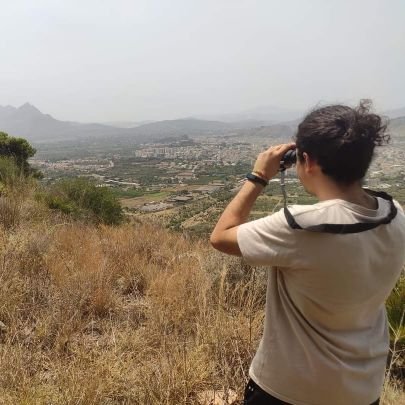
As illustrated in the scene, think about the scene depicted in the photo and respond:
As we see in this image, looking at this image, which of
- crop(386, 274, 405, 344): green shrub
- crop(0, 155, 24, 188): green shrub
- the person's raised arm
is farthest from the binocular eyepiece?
crop(0, 155, 24, 188): green shrub

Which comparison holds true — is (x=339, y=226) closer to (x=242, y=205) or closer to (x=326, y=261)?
(x=326, y=261)

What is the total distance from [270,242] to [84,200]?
39.1 ft

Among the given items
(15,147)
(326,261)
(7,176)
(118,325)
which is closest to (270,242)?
(326,261)

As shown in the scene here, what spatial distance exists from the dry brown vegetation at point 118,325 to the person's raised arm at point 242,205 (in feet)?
3.48

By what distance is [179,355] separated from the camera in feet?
7.37

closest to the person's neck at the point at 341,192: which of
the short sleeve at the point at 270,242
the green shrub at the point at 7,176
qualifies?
the short sleeve at the point at 270,242

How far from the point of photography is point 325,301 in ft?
3.94

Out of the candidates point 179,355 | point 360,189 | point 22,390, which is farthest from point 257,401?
point 22,390

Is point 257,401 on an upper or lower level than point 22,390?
upper

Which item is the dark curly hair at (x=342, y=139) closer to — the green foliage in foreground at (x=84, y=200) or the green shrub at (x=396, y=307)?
the green shrub at (x=396, y=307)

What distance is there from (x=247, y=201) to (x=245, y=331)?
1.48 metres

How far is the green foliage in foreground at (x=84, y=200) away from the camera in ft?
28.4

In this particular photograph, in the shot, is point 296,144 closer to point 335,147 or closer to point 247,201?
point 335,147

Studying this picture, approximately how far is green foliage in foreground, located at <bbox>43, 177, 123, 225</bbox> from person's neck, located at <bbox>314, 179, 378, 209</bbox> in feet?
24.1
